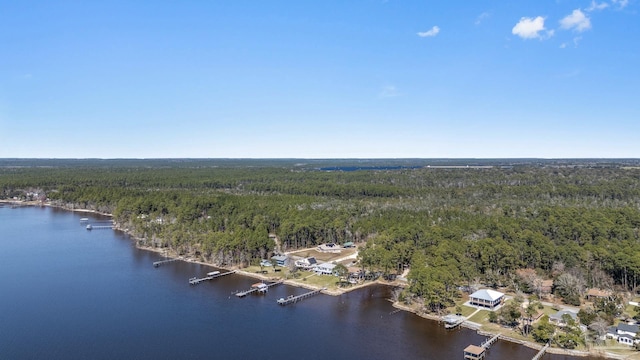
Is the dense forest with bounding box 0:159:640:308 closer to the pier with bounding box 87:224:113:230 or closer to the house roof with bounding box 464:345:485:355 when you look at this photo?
the pier with bounding box 87:224:113:230

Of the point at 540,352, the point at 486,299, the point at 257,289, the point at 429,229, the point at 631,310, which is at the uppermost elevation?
the point at 429,229

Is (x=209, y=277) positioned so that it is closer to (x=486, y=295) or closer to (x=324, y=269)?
(x=324, y=269)

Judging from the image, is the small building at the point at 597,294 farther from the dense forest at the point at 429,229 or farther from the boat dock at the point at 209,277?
the boat dock at the point at 209,277

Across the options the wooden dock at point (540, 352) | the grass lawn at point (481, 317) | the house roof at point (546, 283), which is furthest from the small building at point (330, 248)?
the wooden dock at point (540, 352)

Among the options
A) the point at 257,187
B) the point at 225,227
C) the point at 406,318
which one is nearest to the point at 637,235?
the point at 406,318

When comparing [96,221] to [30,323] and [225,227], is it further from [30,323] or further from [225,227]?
[30,323]

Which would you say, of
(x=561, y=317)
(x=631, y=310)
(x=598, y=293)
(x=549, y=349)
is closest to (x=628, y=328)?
(x=561, y=317)

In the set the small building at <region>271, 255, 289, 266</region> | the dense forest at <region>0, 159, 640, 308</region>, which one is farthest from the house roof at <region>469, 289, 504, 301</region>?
the small building at <region>271, 255, 289, 266</region>
